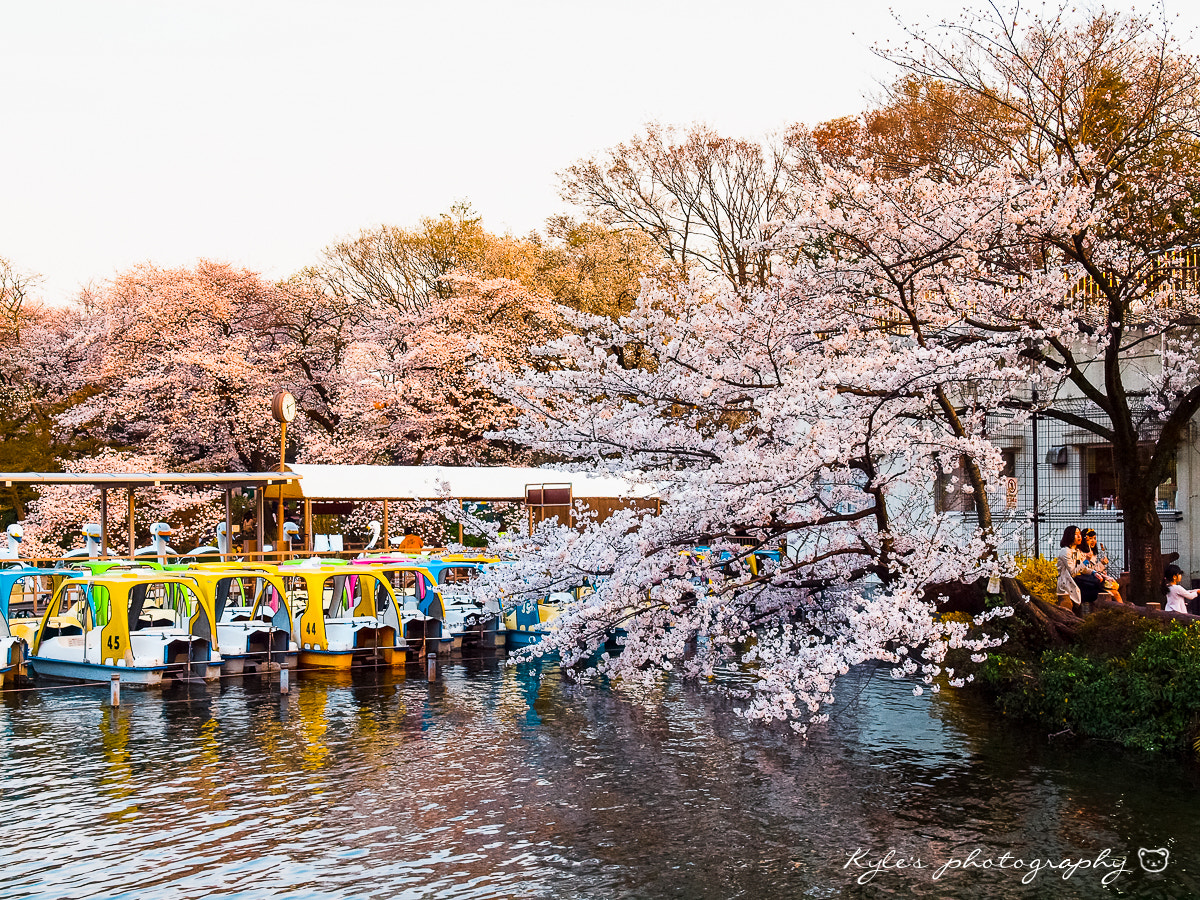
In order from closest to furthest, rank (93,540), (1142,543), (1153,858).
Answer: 1. (1153,858)
2. (1142,543)
3. (93,540)

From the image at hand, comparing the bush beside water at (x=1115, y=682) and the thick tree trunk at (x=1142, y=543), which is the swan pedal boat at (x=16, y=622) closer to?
the bush beside water at (x=1115, y=682)

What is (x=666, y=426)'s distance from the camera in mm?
14992

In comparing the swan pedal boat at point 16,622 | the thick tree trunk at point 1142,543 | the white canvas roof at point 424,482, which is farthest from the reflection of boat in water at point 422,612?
the thick tree trunk at point 1142,543

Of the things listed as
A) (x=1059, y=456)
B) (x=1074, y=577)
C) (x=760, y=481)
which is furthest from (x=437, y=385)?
(x=760, y=481)

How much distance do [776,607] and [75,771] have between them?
9.12m

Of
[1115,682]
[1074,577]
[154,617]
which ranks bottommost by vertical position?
[154,617]

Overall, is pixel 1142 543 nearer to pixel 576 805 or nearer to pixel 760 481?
pixel 760 481

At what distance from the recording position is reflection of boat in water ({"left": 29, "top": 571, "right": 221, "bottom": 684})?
20.1 meters

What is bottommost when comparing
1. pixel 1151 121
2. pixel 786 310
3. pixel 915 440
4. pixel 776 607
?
pixel 776 607

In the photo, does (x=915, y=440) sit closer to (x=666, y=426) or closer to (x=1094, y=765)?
(x=666, y=426)

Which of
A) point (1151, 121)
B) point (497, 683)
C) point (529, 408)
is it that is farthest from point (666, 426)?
point (1151, 121)

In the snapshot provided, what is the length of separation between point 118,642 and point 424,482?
13023 millimetres

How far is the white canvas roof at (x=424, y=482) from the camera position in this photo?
1241 inches

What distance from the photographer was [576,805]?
12242mm
